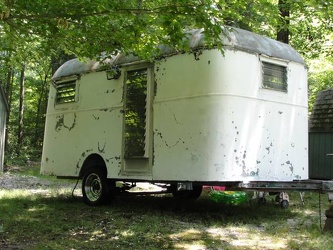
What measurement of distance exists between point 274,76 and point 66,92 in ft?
15.4

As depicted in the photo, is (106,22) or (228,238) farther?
(106,22)

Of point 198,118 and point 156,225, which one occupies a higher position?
point 198,118

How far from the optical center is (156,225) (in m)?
6.69

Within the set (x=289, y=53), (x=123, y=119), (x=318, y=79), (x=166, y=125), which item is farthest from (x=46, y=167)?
(x=318, y=79)

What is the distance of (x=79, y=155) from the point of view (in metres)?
9.00

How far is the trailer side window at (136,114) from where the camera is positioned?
25.6ft

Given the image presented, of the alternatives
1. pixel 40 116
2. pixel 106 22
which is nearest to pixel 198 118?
pixel 106 22

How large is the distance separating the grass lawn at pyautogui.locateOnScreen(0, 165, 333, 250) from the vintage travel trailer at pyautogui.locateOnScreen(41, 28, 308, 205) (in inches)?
26.2

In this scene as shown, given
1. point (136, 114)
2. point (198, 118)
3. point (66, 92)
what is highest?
point (66, 92)

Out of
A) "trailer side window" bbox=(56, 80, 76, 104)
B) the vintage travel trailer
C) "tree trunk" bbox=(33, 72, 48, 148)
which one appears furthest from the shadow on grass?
"tree trunk" bbox=(33, 72, 48, 148)

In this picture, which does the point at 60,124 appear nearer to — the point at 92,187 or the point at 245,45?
the point at 92,187

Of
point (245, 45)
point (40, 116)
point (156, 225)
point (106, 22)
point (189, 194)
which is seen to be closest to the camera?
point (106, 22)

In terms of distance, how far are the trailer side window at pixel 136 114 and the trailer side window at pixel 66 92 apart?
178 centimetres

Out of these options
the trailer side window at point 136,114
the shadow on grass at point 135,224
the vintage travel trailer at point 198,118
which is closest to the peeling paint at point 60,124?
the vintage travel trailer at point 198,118
